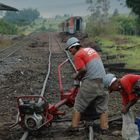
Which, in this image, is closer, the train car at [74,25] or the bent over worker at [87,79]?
the bent over worker at [87,79]

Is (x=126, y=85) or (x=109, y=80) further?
(x=109, y=80)

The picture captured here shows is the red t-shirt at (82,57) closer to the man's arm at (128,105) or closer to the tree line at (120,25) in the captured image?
the man's arm at (128,105)

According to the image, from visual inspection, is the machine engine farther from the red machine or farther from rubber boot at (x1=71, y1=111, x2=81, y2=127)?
rubber boot at (x1=71, y1=111, x2=81, y2=127)

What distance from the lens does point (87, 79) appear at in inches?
369

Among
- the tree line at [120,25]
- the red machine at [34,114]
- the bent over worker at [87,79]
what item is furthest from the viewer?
the tree line at [120,25]


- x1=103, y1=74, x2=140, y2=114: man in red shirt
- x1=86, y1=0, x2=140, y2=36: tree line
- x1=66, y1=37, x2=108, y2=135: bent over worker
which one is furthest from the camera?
x1=86, y1=0, x2=140, y2=36: tree line

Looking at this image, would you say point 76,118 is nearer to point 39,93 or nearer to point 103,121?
point 103,121

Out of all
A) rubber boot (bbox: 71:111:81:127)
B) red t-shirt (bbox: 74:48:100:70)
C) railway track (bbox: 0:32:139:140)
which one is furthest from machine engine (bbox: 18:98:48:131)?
red t-shirt (bbox: 74:48:100:70)

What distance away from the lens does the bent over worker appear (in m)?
9.25

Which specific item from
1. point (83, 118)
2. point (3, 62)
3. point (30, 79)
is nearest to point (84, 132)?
point (83, 118)

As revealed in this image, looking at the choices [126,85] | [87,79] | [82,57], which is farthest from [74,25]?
[126,85]

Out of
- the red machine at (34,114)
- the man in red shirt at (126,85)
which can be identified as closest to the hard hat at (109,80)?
the man in red shirt at (126,85)

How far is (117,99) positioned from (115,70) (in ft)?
21.4

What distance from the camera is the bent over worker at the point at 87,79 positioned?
9.25m
